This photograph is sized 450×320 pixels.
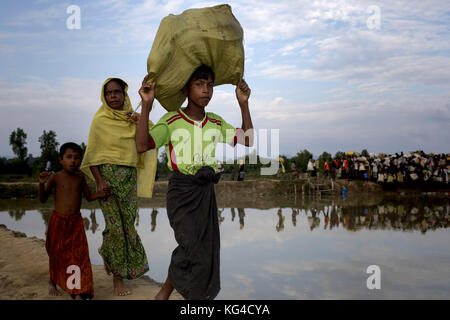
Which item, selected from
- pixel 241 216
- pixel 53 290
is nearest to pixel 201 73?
pixel 53 290

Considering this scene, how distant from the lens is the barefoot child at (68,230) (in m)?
3.69

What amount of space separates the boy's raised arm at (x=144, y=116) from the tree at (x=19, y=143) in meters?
32.8

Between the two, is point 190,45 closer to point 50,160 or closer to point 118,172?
point 118,172

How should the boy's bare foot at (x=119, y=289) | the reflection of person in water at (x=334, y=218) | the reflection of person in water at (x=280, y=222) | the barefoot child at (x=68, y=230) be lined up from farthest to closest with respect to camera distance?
the reflection of person in water at (x=334, y=218)
the reflection of person in water at (x=280, y=222)
the boy's bare foot at (x=119, y=289)
the barefoot child at (x=68, y=230)

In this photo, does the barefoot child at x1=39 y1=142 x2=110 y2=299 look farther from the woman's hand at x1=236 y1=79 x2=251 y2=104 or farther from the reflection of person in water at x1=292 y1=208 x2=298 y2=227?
the reflection of person in water at x1=292 y1=208 x2=298 y2=227

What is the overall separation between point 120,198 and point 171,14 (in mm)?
1848

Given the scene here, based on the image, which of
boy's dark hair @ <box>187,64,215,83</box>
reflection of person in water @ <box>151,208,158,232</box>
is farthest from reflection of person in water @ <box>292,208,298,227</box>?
boy's dark hair @ <box>187,64,215,83</box>

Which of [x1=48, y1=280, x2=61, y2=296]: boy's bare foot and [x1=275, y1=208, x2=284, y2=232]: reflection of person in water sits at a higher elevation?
[x1=48, y1=280, x2=61, y2=296]: boy's bare foot

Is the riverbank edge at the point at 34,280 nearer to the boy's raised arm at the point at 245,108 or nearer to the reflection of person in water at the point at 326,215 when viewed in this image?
the boy's raised arm at the point at 245,108

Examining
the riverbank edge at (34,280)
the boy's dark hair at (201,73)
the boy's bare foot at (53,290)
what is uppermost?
the boy's dark hair at (201,73)

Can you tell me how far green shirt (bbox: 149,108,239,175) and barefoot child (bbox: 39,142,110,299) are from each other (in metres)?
1.06

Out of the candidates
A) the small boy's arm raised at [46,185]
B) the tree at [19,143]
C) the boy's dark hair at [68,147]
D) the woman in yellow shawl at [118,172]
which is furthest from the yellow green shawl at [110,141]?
the tree at [19,143]

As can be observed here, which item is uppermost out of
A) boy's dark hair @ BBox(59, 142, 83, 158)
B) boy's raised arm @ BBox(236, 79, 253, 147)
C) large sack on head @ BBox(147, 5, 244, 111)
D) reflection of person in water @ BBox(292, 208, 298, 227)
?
large sack on head @ BBox(147, 5, 244, 111)

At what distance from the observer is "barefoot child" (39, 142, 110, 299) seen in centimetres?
369
